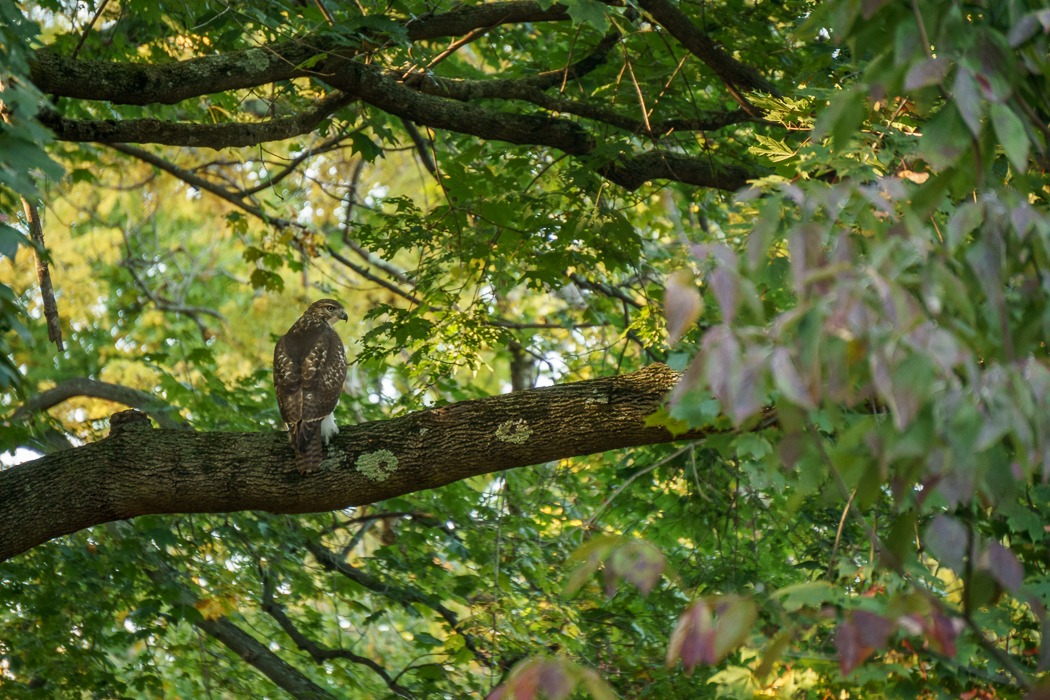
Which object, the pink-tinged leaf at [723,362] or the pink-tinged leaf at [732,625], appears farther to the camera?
the pink-tinged leaf at [732,625]

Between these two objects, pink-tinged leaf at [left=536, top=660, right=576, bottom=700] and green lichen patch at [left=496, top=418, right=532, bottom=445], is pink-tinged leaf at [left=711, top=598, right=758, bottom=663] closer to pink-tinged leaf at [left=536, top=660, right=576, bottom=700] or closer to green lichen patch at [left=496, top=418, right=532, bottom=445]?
pink-tinged leaf at [left=536, top=660, right=576, bottom=700]

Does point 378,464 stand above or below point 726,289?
above

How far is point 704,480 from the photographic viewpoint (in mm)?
4758

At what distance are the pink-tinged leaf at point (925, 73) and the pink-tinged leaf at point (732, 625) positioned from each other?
90 cm

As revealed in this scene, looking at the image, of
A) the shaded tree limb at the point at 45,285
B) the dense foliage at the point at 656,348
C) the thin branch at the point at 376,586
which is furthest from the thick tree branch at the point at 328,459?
the thin branch at the point at 376,586

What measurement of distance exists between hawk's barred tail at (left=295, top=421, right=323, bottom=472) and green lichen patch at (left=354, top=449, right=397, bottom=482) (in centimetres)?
16

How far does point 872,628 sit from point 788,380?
0.53m

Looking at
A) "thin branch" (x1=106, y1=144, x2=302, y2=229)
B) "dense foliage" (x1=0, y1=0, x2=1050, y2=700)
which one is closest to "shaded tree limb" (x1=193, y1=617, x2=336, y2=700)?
"dense foliage" (x1=0, y1=0, x2=1050, y2=700)

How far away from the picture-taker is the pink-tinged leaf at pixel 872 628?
147cm

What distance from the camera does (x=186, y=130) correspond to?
13.1ft

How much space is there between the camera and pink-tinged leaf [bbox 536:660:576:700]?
1528mm

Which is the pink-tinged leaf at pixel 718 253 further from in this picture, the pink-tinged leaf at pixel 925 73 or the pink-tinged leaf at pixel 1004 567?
the pink-tinged leaf at pixel 1004 567

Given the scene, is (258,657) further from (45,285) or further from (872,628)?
Result: (872,628)

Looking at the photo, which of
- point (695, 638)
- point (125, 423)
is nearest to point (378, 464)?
point (125, 423)
